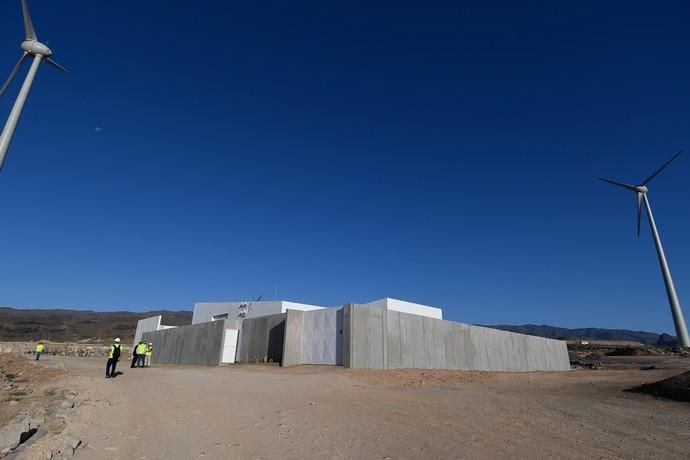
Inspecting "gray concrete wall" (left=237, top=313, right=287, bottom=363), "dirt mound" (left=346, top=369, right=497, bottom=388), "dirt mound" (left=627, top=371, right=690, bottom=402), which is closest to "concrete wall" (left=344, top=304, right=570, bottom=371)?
"dirt mound" (left=346, top=369, right=497, bottom=388)

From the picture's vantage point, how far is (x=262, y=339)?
23203 millimetres

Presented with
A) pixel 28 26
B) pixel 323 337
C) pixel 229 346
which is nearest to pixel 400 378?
pixel 323 337

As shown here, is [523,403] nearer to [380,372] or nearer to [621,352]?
[380,372]

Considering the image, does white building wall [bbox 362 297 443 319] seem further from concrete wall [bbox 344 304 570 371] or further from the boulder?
the boulder

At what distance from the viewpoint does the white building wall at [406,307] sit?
37031 millimetres

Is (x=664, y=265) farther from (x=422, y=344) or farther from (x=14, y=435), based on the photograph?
(x=14, y=435)

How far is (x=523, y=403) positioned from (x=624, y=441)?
389 cm

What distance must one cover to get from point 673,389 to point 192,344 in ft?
92.2

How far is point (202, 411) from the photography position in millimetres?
7953

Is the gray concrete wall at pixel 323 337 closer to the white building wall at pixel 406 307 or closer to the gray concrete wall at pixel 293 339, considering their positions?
the gray concrete wall at pixel 293 339

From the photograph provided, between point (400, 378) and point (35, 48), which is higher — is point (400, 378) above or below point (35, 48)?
below

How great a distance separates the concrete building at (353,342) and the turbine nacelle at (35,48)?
19.1 m

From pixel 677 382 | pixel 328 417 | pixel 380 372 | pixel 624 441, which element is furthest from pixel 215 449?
pixel 380 372

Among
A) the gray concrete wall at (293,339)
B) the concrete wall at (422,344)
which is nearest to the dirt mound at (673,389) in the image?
the concrete wall at (422,344)
